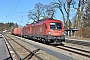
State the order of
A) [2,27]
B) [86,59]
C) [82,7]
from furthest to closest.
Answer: [2,27]
[82,7]
[86,59]

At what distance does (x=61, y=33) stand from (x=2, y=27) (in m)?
165

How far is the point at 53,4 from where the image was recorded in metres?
64.6

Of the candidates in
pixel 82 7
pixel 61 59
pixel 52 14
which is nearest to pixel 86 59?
pixel 61 59

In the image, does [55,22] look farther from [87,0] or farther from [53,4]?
[53,4]

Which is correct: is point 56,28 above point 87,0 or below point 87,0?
below

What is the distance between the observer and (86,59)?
1406cm

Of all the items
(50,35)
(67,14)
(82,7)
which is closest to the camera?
(50,35)

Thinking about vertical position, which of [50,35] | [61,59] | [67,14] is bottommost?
[61,59]

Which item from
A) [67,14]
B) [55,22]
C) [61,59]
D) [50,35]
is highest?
[67,14]

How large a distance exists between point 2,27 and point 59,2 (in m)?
130

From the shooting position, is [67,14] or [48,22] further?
[67,14]

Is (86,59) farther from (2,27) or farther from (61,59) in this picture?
(2,27)

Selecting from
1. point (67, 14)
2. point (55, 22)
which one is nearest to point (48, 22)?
point (55, 22)

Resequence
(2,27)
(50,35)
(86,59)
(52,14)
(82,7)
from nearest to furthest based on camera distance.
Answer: (86,59)
(50,35)
(82,7)
(52,14)
(2,27)
